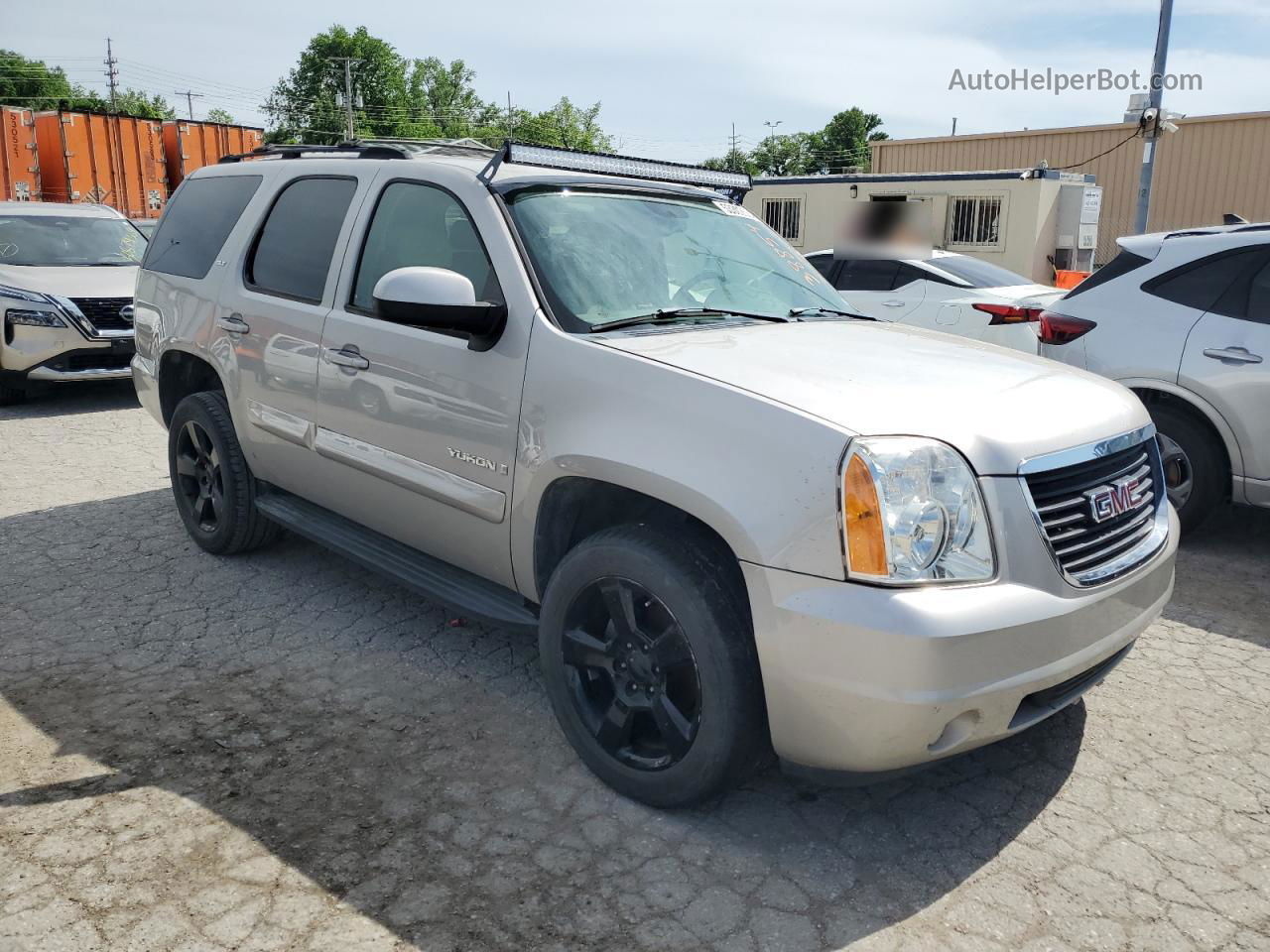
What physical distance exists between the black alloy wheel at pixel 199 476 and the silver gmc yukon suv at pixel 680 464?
0.48 m

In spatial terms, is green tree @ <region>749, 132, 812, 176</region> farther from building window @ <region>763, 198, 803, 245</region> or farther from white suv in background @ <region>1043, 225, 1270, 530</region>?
white suv in background @ <region>1043, 225, 1270, 530</region>

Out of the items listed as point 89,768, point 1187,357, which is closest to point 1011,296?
point 1187,357

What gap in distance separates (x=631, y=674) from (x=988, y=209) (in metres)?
17.7

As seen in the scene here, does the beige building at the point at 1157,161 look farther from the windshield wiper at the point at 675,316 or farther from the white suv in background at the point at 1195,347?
the windshield wiper at the point at 675,316

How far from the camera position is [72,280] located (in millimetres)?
9477

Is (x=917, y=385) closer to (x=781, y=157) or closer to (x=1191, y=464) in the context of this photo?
(x=1191, y=464)

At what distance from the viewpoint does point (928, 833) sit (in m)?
2.90

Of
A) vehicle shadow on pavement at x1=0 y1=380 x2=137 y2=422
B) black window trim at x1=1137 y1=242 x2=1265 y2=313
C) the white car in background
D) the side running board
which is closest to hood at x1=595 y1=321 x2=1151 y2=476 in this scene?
the side running board

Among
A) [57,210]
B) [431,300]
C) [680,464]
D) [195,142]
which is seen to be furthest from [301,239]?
[195,142]

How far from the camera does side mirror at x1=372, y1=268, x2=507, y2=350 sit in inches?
122

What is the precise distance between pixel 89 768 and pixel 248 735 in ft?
1.53

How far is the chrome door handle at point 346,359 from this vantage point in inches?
147

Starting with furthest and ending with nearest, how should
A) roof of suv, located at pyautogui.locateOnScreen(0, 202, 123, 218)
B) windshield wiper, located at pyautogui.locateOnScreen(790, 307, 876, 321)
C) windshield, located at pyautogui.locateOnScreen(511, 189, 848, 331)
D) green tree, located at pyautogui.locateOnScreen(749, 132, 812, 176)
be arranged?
green tree, located at pyautogui.locateOnScreen(749, 132, 812, 176) < roof of suv, located at pyautogui.locateOnScreen(0, 202, 123, 218) < windshield wiper, located at pyautogui.locateOnScreen(790, 307, 876, 321) < windshield, located at pyautogui.locateOnScreen(511, 189, 848, 331)

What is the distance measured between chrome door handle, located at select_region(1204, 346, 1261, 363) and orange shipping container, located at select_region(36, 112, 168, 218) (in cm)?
2149
